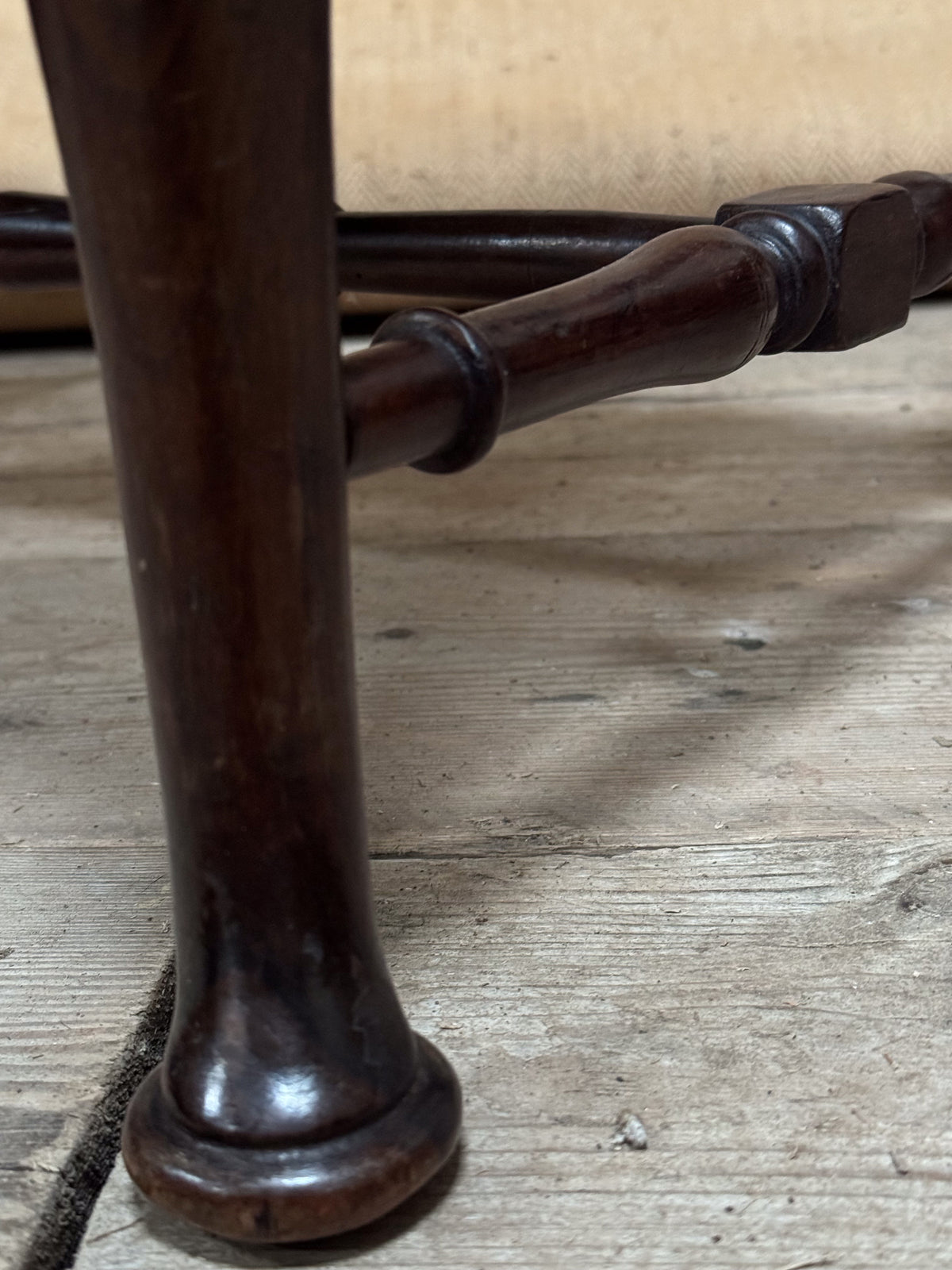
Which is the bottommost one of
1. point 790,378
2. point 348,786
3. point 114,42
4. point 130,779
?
point 790,378

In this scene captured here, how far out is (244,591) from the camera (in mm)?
353

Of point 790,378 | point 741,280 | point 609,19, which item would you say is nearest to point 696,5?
point 609,19

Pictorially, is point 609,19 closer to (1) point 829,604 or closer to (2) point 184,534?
(1) point 829,604

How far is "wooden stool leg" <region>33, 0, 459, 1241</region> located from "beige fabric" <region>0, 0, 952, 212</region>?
114 centimetres

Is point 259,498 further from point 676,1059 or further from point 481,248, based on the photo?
point 481,248

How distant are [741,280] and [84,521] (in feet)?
2.16

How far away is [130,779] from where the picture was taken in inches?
25.5

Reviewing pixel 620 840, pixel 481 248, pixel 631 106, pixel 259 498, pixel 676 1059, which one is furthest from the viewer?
pixel 631 106

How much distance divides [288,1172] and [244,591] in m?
0.15

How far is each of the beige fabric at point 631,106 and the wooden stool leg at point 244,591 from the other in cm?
114

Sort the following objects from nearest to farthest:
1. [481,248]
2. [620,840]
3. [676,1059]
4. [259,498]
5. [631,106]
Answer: [259,498], [676,1059], [620,840], [481,248], [631,106]

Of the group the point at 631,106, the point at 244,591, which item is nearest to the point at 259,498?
the point at 244,591

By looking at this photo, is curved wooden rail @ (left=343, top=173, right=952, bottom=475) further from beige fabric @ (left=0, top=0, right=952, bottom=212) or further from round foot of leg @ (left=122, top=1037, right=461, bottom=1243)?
beige fabric @ (left=0, top=0, right=952, bottom=212)

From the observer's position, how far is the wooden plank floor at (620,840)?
0.40 meters
